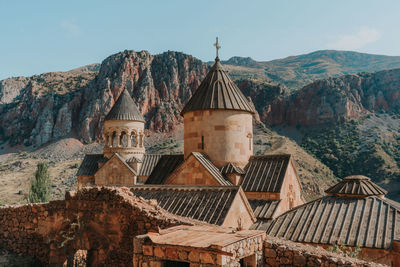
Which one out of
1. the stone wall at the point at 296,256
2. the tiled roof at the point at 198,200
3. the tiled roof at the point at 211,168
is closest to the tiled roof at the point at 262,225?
the tiled roof at the point at 211,168

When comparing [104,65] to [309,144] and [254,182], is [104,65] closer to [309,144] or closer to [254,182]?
[309,144]

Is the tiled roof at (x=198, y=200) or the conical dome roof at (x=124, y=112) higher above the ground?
the conical dome roof at (x=124, y=112)

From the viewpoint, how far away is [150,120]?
2960 inches

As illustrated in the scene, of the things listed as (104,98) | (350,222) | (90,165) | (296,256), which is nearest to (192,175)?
(350,222)

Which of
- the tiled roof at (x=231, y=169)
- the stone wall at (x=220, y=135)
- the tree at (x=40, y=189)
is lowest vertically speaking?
the tree at (x=40, y=189)

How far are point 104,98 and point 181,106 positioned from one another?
56.1 ft

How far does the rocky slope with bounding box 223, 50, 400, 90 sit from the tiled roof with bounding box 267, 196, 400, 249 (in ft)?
339

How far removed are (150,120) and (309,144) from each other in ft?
109

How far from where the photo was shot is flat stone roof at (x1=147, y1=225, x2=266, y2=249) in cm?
442

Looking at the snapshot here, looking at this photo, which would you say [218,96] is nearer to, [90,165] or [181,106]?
[90,165]

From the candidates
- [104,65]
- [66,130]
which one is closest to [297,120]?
[104,65]

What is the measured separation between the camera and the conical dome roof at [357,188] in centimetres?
1013

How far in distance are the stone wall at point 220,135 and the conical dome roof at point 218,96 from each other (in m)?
0.21

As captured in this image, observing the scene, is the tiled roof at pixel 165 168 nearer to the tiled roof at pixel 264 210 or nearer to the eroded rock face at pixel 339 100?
the tiled roof at pixel 264 210
